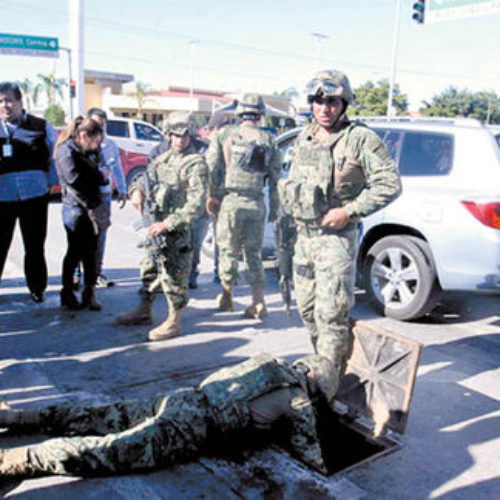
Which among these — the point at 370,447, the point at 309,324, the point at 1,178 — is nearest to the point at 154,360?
the point at 309,324

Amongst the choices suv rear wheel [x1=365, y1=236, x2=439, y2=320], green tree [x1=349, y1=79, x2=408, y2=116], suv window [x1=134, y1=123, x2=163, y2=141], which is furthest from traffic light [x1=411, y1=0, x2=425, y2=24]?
green tree [x1=349, y1=79, x2=408, y2=116]

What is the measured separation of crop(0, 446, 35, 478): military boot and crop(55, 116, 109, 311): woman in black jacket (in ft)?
9.45

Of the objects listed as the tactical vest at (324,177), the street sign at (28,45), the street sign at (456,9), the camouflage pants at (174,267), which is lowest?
the camouflage pants at (174,267)

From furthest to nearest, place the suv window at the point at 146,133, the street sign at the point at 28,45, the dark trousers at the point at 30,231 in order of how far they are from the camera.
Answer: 1. the suv window at the point at 146,133
2. the street sign at the point at 28,45
3. the dark trousers at the point at 30,231

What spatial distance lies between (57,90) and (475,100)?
119 feet

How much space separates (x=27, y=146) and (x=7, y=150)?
6.5 inches

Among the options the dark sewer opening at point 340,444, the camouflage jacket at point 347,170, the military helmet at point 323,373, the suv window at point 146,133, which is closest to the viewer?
the military helmet at point 323,373

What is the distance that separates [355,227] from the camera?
3.33 metres

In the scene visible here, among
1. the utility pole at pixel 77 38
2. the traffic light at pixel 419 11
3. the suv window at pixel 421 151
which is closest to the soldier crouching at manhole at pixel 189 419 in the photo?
the suv window at pixel 421 151

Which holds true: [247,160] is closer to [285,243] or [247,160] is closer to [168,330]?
[285,243]

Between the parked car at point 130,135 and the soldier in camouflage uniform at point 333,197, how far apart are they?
10.5 meters

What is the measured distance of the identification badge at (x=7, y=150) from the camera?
462cm

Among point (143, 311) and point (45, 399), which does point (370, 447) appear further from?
point (143, 311)

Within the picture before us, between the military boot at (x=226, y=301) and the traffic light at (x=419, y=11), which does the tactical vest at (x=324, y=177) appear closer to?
the military boot at (x=226, y=301)
